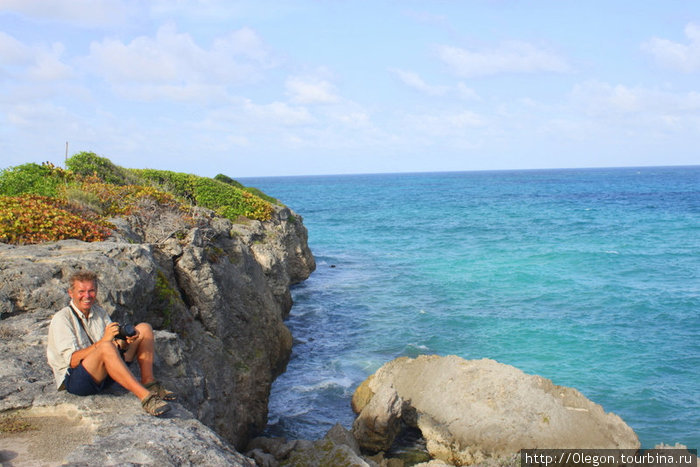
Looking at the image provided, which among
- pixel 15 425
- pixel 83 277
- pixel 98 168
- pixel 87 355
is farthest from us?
pixel 98 168

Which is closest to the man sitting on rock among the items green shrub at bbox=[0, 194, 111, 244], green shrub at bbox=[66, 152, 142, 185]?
green shrub at bbox=[0, 194, 111, 244]

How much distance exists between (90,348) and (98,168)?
1583 centimetres

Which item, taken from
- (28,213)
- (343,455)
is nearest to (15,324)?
(28,213)

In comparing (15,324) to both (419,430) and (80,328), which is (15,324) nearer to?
(80,328)

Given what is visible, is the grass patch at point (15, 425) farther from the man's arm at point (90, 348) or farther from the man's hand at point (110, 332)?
the man's hand at point (110, 332)

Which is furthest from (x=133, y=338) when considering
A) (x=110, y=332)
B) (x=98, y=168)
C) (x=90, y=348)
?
(x=98, y=168)

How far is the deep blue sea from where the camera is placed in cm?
1573

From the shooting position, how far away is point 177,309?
423 inches

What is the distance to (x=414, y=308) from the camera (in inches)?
965

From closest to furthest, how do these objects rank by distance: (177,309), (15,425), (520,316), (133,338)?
(15,425) → (133,338) → (177,309) → (520,316)

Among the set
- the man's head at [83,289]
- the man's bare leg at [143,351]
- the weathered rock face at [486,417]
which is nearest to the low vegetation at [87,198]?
the man's head at [83,289]

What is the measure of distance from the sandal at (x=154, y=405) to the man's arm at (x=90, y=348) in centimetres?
88

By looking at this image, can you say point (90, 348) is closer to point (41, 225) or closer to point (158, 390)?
point (158, 390)

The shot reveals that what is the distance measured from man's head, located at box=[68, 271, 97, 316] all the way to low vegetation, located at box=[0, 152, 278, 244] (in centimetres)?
498
